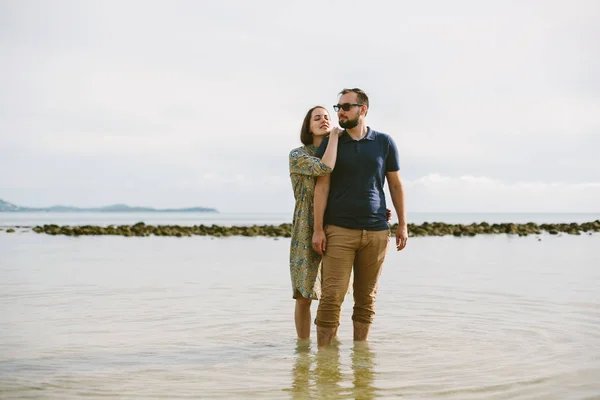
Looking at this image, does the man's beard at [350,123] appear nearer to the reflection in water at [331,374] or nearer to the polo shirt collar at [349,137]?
the polo shirt collar at [349,137]

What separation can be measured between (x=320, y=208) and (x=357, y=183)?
38 cm

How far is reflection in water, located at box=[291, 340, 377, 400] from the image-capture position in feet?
15.7

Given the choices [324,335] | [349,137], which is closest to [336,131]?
[349,137]

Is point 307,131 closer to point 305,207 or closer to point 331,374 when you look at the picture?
point 305,207

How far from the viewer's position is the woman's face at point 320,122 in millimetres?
6000

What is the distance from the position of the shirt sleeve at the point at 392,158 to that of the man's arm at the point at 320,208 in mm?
542

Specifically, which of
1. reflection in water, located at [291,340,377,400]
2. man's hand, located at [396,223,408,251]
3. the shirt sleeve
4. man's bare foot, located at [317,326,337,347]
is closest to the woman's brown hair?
the shirt sleeve

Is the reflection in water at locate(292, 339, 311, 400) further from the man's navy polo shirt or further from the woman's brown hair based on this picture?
the woman's brown hair

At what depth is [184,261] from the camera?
16453 millimetres

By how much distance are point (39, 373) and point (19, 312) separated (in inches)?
128

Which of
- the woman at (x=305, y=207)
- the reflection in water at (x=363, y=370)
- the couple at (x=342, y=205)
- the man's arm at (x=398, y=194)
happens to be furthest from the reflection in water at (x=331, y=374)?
the man's arm at (x=398, y=194)

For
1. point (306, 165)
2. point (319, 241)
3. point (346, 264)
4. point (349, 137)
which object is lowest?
point (346, 264)

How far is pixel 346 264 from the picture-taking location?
577cm

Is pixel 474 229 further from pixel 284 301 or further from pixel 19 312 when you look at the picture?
pixel 19 312
